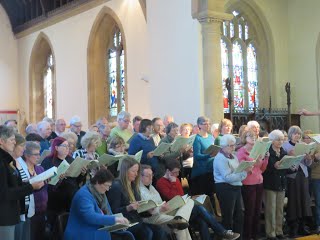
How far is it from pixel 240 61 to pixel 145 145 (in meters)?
7.33

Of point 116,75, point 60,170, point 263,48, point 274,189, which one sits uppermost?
point 263,48

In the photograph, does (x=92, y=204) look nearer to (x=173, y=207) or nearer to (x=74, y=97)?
(x=173, y=207)

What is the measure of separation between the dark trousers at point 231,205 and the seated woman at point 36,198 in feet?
6.77

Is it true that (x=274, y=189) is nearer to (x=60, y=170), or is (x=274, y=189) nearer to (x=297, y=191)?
(x=297, y=191)

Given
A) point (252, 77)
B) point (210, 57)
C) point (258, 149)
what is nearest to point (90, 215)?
point (258, 149)

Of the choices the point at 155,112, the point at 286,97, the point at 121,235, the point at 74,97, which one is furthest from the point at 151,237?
the point at 74,97

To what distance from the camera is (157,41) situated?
11008 millimetres

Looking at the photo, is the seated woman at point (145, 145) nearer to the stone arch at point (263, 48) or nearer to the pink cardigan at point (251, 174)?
the pink cardigan at point (251, 174)

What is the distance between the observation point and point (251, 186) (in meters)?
6.07

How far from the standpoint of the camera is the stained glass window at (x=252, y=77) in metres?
13.1

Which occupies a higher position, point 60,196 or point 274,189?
point 60,196

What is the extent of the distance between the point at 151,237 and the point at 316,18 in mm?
9358

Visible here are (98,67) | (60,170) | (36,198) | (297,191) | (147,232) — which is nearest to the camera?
(60,170)

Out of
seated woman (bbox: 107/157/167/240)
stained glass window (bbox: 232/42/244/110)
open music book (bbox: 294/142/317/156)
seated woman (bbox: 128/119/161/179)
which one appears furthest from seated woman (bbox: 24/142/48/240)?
stained glass window (bbox: 232/42/244/110)
